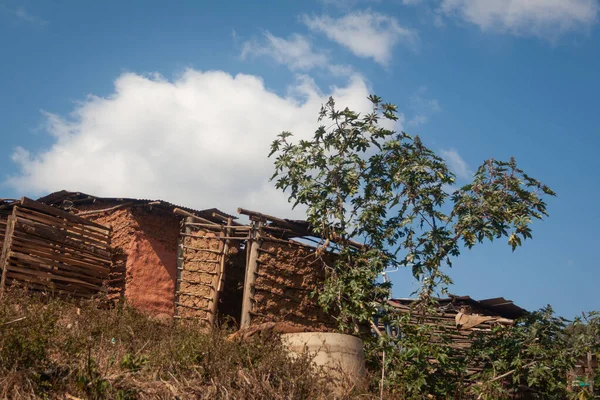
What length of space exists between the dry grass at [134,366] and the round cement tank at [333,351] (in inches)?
8.7

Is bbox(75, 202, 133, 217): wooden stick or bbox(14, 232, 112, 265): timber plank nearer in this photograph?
bbox(14, 232, 112, 265): timber plank

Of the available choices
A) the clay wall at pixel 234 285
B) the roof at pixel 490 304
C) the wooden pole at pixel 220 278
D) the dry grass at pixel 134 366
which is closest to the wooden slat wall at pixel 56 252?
the wooden pole at pixel 220 278

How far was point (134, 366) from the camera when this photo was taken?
625cm

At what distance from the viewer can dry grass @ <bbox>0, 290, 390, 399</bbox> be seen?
5.77m

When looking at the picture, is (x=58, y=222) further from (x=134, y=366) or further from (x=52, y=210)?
(x=134, y=366)

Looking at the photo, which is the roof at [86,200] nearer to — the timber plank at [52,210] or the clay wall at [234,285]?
the timber plank at [52,210]

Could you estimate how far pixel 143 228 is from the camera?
12133mm

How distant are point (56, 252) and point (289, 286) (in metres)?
4.83

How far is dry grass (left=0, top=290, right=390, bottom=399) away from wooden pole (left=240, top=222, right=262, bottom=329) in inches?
63.7

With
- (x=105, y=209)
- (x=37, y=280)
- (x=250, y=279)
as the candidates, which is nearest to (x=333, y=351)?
(x=250, y=279)

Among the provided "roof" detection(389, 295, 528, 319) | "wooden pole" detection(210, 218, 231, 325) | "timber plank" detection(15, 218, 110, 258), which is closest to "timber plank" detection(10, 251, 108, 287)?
"timber plank" detection(15, 218, 110, 258)

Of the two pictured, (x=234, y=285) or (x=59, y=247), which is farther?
(x=59, y=247)

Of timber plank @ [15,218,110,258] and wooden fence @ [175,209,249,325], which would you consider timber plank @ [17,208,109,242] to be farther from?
wooden fence @ [175,209,249,325]

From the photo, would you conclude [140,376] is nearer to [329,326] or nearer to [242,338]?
[242,338]
